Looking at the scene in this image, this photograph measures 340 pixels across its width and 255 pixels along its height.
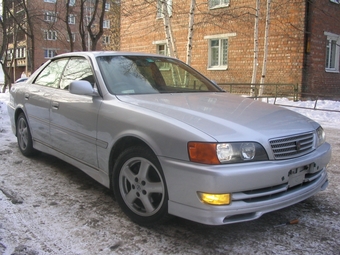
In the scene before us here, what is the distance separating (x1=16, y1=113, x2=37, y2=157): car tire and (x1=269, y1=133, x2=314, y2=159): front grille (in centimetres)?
359

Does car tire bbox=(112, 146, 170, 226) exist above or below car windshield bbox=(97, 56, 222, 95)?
below

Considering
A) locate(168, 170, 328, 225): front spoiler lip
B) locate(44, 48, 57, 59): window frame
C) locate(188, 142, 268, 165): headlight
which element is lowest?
locate(168, 170, 328, 225): front spoiler lip

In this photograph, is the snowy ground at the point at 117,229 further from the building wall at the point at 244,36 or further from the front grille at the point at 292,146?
the building wall at the point at 244,36

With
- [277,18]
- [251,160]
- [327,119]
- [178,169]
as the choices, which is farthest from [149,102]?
[277,18]

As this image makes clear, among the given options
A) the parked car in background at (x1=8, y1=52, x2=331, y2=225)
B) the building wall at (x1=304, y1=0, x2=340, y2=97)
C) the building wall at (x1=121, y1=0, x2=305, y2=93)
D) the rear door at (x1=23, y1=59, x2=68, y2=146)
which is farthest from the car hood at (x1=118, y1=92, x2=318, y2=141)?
the building wall at (x1=304, y1=0, x2=340, y2=97)

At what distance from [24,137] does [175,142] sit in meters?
3.35

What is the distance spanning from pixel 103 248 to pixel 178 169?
830mm

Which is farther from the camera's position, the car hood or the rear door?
the rear door

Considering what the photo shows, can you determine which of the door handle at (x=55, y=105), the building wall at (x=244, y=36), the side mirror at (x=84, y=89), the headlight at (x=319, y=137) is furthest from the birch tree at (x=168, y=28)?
the headlight at (x=319, y=137)

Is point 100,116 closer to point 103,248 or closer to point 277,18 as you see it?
point 103,248

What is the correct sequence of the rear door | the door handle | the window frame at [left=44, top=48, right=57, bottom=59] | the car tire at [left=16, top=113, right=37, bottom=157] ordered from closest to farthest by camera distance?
the door handle → the rear door → the car tire at [left=16, top=113, right=37, bottom=157] → the window frame at [left=44, top=48, right=57, bottom=59]

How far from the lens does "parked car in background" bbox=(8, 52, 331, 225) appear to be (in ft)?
8.44

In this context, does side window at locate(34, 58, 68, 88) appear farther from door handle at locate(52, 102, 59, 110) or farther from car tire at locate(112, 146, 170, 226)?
car tire at locate(112, 146, 170, 226)

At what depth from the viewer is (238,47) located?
17.3 metres
